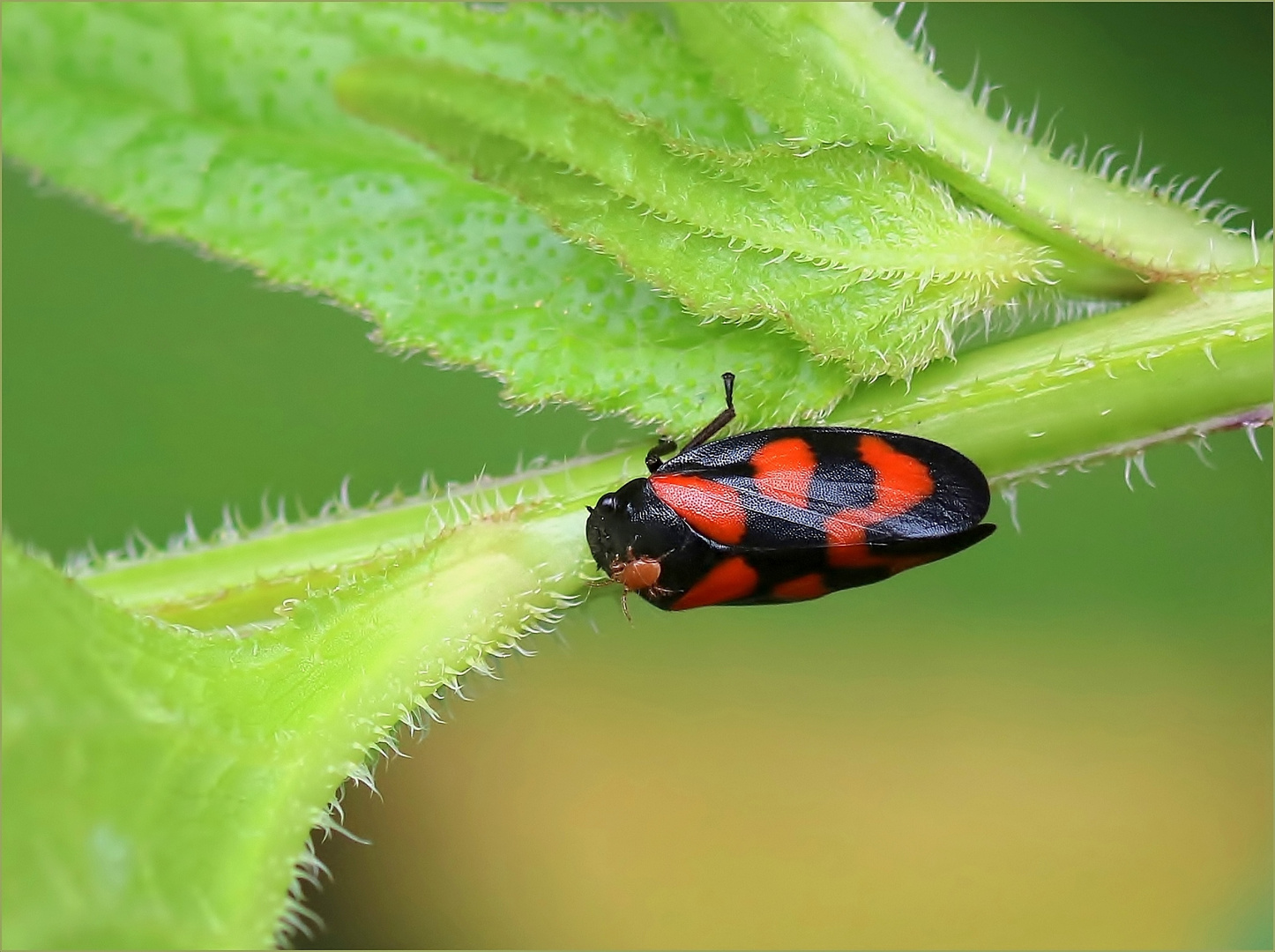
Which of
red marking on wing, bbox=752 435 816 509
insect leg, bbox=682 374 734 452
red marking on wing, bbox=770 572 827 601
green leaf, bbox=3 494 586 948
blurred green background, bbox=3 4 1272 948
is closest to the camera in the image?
green leaf, bbox=3 494 586 948

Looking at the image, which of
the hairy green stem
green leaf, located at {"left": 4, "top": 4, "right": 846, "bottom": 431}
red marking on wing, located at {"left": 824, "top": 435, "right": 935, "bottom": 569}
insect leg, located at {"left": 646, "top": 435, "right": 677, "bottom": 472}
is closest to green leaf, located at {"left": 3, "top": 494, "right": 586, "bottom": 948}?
the hairy green stem

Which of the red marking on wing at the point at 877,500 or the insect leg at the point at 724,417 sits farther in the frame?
the red marking on wing at the point at 877,500

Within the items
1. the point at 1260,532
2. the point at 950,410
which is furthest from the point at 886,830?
the point at 950,410

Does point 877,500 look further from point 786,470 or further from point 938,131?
point 938,131

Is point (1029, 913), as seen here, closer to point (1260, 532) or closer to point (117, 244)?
point (1260, 532)

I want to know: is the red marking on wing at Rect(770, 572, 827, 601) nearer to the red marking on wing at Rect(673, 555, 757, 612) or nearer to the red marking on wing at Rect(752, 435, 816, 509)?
the red marking on wing at Rect(673, 555, 757, 612)

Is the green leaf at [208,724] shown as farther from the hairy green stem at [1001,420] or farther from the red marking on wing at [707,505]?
the red marking on wing at [707,505]

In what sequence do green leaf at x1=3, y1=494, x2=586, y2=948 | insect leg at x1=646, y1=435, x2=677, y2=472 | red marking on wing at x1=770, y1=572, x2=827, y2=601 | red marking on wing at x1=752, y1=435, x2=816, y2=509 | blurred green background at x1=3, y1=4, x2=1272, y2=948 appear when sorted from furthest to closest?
blurred green background at x1=3, y1=4, x2=1272, y2=948 < red marking on wing at x1=770, y1=572, x2=827, y2=601 < red marking on wing at x1=752, y1=435, x2=816, y2=509 < insect leg at x1=646, y1=435, x2=677, y2=472 < green leaf at x1=3, y1=494, x2=586, y2=948

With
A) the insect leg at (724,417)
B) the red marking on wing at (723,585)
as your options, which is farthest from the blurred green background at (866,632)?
the insect leg at (724,417)
